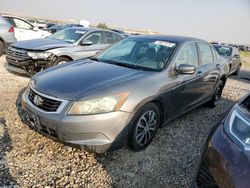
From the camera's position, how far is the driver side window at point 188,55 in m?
4.13

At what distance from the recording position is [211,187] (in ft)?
6.12

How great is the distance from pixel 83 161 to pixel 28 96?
3.69ft

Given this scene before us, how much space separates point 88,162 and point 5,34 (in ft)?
25.6

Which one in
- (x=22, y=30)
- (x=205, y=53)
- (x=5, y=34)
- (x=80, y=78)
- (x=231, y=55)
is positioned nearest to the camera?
(x=80, y=78)

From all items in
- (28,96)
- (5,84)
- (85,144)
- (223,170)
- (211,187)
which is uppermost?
(223,170)

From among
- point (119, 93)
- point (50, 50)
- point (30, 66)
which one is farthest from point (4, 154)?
point (50, 50)

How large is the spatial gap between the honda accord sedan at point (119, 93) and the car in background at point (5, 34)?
6.24 metres

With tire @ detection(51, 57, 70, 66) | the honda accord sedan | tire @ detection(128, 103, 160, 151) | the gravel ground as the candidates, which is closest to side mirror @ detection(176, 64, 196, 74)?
the honda accord sedan

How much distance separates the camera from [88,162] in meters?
3.23

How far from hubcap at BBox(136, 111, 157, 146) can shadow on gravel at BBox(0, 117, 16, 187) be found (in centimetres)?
157

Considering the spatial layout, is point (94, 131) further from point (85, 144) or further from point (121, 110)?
point (121, 110)

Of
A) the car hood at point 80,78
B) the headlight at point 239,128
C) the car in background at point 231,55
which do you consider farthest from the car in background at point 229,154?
the car in background at point 231,55

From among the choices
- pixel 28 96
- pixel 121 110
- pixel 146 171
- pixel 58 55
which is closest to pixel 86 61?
pixel 28 96

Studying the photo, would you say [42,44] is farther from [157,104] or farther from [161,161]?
[161,161]
